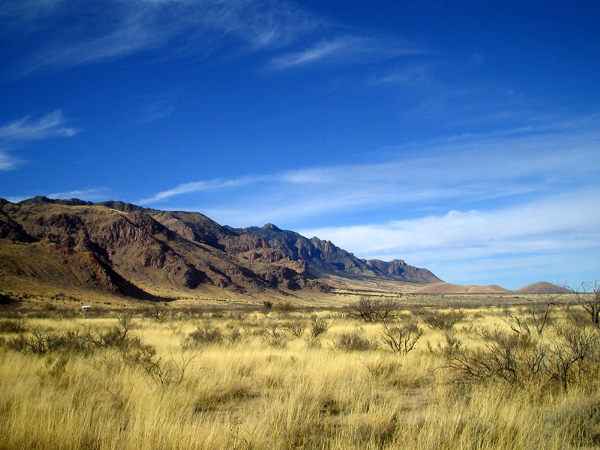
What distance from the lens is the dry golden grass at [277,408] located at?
3.78 m

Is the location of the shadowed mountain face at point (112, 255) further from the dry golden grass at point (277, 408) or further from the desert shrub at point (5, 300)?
the dry golden grass at point (277, 408)

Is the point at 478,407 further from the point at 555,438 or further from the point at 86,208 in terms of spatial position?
the point at 86,208

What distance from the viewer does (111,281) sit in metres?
70.2

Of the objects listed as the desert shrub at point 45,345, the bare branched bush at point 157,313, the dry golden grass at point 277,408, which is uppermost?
the dry golden grass at point 277,408

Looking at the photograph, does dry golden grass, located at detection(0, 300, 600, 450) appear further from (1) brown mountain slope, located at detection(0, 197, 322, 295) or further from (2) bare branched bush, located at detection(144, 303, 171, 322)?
(1) brown mountain slope, located at detection(0, 197, 322, 295)

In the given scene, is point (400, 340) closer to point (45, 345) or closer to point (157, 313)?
point (45, 345)

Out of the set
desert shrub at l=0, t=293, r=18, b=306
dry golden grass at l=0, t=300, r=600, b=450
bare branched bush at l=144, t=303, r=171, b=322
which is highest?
dry golden grass at l=0, t=300, r=600, b=450

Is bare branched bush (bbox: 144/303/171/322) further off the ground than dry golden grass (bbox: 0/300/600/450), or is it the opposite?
dry golden grass (bbox: 0/300/600/450)


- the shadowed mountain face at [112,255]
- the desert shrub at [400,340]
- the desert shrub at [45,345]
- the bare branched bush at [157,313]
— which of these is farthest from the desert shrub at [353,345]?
the shadowed mountain face at [112,255]

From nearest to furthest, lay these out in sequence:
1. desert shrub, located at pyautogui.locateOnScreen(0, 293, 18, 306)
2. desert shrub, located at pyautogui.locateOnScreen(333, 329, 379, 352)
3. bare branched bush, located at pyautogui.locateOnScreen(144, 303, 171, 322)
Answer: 1. desert shrub, located at pyautogui.locateOnScreen(333, 329, 379, 352)
2. bare branched bush, located at pyautogui.locateOnScreen(144, 303, 171, 322)
3. desert shrub, located at pyautogui.locateOnScreen(0, 293, 18, 306)

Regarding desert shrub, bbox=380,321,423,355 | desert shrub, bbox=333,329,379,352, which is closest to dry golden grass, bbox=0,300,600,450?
desert shrub, bbox=380,321,423,355

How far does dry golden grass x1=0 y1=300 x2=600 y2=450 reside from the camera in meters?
3.78

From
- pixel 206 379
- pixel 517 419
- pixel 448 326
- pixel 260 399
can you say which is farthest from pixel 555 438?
pixel 448 326

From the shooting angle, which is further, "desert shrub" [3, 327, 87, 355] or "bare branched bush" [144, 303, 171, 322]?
"bare branched bush" [144, 303, 171, 322]
